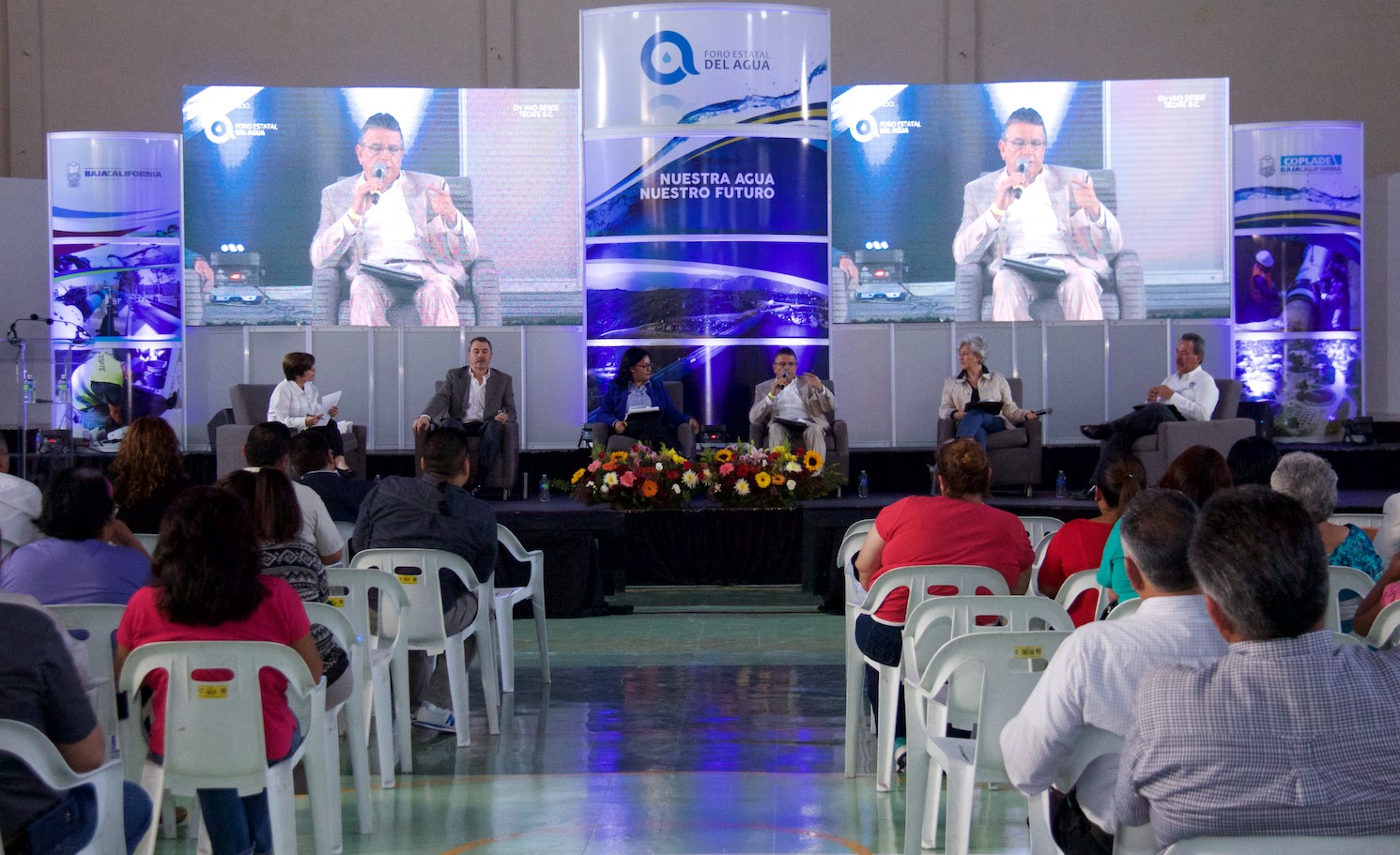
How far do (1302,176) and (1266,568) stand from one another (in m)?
9.84

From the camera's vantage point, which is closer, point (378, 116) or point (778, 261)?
point (778, 261)

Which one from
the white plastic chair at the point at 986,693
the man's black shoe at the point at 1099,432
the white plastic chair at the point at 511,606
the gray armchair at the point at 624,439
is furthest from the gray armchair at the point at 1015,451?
the white plastic chair at the point at 986,693

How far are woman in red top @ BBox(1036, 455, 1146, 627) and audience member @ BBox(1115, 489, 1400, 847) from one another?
194 cm

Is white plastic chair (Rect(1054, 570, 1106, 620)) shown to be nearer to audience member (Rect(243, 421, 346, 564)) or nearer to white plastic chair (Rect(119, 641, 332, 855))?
white plastic chair (Rect(119, 641, 332, 855))

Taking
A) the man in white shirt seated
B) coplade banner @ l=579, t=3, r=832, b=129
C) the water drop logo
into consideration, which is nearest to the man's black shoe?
the man in white shirt seated

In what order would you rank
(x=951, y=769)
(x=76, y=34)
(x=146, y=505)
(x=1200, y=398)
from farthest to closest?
(x=76, y=34)
(x=1200, y=398)
(x=146, y=505)
(x=951, y=769)

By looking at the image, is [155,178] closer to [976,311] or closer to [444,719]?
[976,311]

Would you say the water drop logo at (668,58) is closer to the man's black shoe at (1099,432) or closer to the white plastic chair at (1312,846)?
the man's black shoe at (1099,432)

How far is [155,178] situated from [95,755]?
8.93 m

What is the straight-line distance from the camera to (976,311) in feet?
34.0

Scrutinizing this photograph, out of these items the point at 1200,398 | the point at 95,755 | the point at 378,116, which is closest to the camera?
the point at 95,755

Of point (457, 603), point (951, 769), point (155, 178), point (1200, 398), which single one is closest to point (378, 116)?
point (155, 178)

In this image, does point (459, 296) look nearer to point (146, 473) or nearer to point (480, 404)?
point (480, 404)

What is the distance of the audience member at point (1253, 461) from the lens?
4.40m
